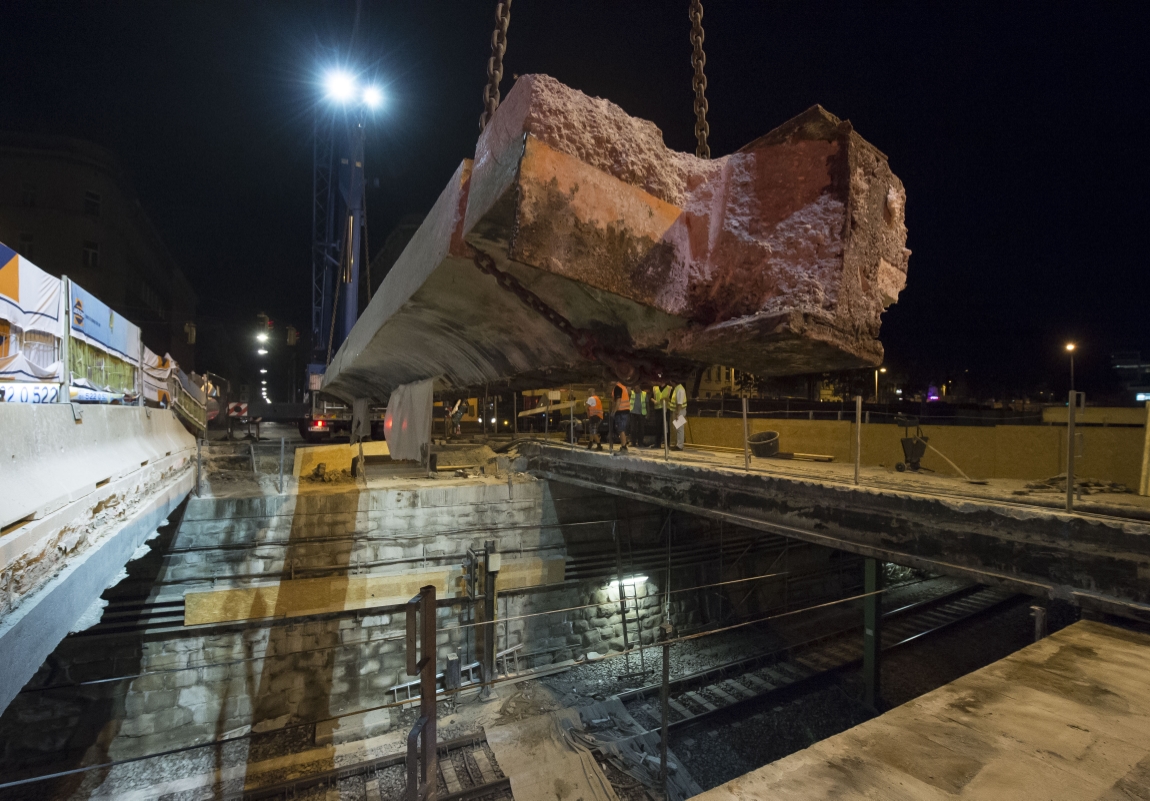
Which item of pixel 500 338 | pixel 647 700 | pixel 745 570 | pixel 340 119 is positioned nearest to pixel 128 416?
pixel 500 338

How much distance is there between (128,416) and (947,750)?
6516 mm

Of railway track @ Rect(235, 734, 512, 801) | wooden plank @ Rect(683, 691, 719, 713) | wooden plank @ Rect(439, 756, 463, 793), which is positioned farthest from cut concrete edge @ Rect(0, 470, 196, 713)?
wooden plank @ Rect(683, 691, 719, 713)

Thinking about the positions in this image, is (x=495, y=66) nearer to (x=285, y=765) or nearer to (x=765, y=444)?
(x=765, y=444)

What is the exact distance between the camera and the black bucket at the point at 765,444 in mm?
9352

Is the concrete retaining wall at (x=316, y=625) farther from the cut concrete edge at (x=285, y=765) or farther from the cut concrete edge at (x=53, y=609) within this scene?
the cut concrete edge at (x=53, y=609)

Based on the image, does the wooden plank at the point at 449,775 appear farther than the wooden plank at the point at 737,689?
No

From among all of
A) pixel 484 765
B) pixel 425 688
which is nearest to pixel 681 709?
pixel 484 765

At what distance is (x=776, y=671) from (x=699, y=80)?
427 inches

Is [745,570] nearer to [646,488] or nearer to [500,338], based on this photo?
[646,488]

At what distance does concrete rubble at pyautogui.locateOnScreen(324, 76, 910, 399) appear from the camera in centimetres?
192

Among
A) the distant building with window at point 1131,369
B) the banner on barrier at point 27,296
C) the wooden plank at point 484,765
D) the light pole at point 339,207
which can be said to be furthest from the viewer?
the distant building with window at point 1131,369

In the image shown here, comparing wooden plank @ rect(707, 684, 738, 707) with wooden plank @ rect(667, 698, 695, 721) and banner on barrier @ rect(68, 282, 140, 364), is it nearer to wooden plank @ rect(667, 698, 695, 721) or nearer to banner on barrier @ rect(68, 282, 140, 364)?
wooden plank @ rect(667, 698, 695, 721)

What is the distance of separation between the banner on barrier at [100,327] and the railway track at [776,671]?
30.2ft

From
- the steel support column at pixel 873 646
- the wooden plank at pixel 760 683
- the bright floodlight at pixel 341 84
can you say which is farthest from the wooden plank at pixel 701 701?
the bright floodlight at pixel 341 84
